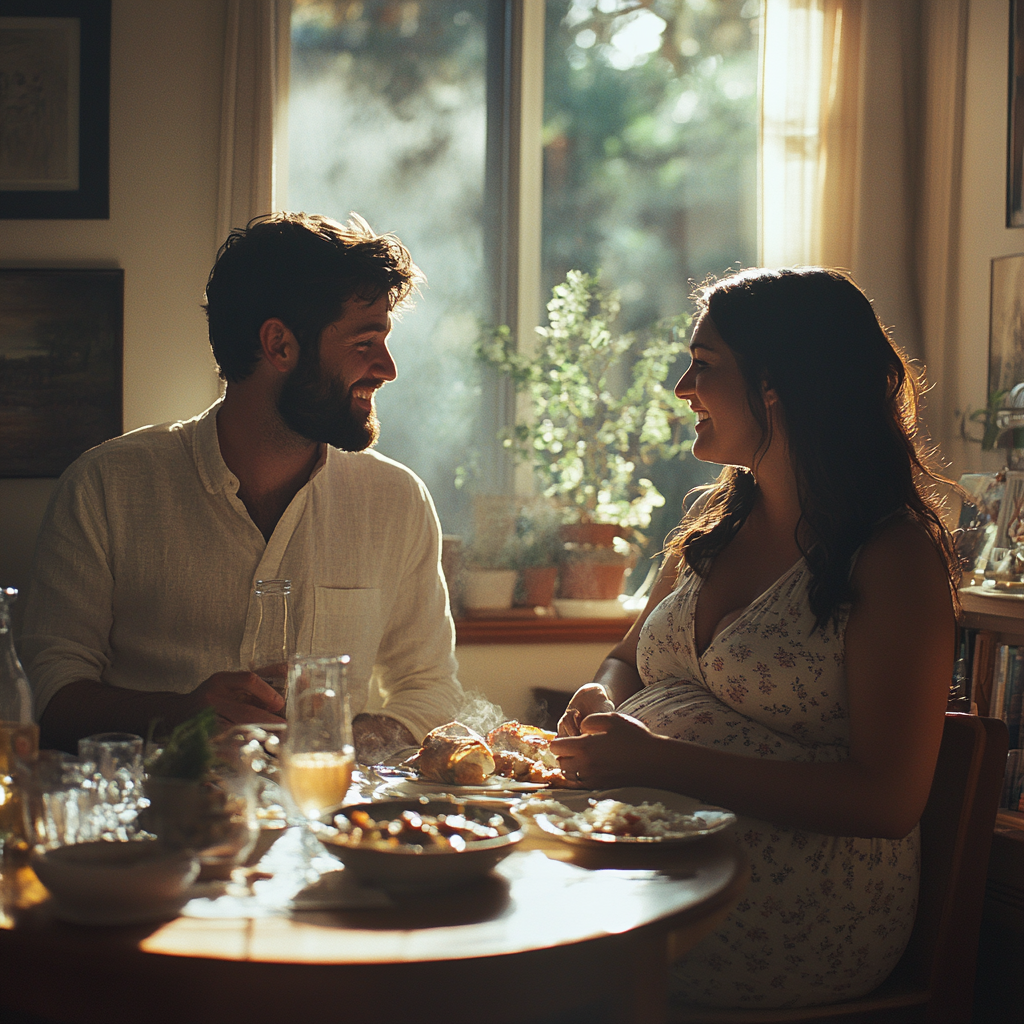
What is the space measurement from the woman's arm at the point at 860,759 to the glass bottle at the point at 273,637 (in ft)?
1.31

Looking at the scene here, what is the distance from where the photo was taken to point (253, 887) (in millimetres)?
1068

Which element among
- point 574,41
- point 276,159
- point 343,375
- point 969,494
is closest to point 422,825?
point 343,375

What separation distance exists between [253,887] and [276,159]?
2.56m

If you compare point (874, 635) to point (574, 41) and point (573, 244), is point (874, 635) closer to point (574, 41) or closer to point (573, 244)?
point (573, 244)

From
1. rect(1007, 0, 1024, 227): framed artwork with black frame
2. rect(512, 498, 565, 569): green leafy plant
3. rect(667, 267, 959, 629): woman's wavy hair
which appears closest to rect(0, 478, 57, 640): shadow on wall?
rect(512, 498, 565, 569): green leafy plant

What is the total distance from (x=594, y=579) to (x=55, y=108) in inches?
82.8

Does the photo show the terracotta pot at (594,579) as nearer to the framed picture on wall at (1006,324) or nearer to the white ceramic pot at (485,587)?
the white ceramic pot at (485,587)

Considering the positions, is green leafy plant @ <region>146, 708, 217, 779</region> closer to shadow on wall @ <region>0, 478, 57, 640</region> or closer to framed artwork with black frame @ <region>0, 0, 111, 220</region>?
shadow on wall @ <region>0, 478, 57, 640</region>

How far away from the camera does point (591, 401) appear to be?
354 centimetres

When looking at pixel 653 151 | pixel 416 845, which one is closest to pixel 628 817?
pixel 416 845

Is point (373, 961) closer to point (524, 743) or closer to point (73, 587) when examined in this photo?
point (524, 743)

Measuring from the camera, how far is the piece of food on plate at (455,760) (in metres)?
1.47

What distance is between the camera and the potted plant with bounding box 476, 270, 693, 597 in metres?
3.49

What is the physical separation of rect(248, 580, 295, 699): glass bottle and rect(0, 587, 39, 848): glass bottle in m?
0.26
